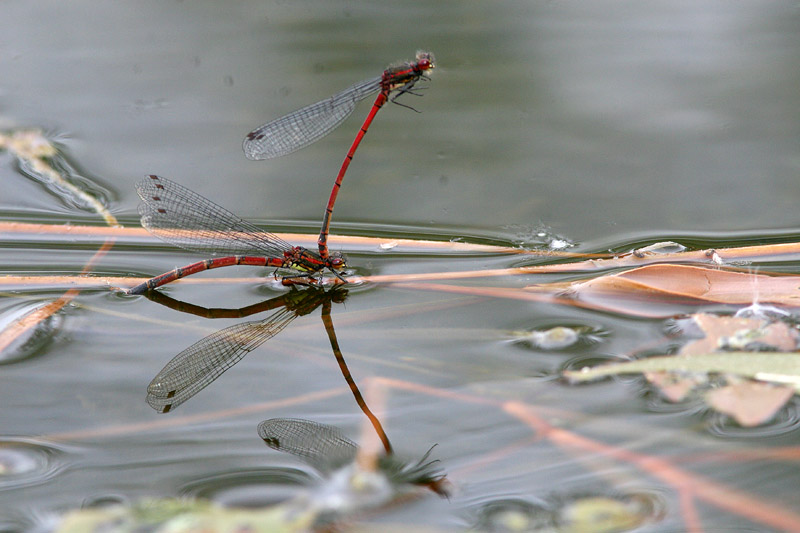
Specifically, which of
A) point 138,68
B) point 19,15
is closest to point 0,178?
point 138,68

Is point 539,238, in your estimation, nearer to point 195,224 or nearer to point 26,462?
point 195,224

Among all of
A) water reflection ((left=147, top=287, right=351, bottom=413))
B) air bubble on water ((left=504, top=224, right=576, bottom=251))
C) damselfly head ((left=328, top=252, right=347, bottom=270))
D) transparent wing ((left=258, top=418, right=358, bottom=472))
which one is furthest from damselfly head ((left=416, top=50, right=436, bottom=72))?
transparent wing ((left=258, top=418, right=358, bottom=472))

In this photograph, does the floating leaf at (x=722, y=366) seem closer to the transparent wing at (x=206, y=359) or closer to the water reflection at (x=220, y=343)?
the water reflection at (x=220, y=343)

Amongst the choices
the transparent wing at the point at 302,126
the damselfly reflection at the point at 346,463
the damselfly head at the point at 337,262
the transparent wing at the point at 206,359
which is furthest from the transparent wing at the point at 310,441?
the transparent wing at the point at 302,126

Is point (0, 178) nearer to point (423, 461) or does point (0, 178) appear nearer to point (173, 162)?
point (173, 162)

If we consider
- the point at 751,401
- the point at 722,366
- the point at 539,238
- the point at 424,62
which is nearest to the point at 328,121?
the point at 424,62

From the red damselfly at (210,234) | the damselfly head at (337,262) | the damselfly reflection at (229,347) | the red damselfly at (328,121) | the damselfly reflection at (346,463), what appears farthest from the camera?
the red damselfly at (328,121)
